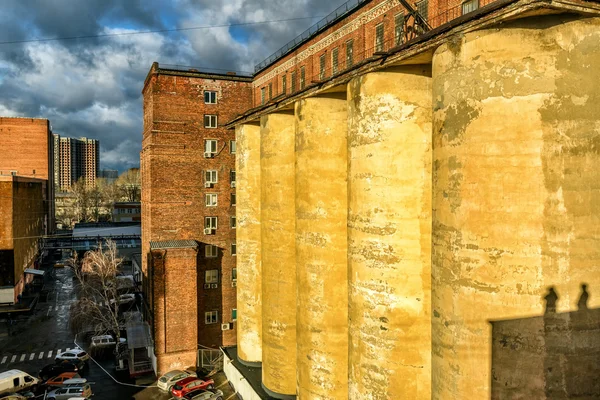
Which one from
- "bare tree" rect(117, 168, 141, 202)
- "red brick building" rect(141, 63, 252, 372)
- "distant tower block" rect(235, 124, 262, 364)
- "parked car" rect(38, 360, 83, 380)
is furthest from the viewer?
"bare tree" rect(117, 168, 141, 202)

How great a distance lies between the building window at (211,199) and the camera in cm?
2784

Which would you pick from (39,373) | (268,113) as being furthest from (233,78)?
(39,373)

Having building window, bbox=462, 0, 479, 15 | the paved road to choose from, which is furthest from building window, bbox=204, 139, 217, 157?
building window, bbox=462, 0, 479, 15

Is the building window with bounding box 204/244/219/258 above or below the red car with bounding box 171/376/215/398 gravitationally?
above

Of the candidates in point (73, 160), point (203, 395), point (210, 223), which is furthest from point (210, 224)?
point (73, 160)

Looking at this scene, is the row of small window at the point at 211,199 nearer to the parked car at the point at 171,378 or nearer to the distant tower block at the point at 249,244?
the distant tower block at the point at 249,244

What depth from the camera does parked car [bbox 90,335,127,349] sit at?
97.2 feet

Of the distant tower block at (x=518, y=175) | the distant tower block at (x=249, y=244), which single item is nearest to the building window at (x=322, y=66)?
the distant tower block at (x=249, y=244)

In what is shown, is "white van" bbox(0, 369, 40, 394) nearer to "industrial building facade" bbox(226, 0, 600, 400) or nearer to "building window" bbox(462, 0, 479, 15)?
"industrial building facade" bbox(226, 0, 600, 400)

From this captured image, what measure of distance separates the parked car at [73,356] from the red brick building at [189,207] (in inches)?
217

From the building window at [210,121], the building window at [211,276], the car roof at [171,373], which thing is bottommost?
the car roof at [171,373]

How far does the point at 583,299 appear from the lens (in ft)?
25.4

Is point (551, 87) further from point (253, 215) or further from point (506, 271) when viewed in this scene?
point (253, 215)

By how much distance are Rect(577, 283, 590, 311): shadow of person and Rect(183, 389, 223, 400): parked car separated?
1969 centimetres
